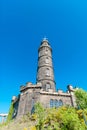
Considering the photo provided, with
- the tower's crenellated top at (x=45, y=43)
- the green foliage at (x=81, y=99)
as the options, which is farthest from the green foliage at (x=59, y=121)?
the tower's crenellated top at (x=45, y=43)

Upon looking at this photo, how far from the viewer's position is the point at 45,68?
147 ft

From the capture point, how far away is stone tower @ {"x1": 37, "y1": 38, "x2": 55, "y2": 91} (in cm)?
4188

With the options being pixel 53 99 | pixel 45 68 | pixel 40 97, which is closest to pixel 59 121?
pixel 53 99

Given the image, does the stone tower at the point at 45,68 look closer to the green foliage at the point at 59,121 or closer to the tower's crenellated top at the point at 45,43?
the tower's crenellated top at the point at 45,43

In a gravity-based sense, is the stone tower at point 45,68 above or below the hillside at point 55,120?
above

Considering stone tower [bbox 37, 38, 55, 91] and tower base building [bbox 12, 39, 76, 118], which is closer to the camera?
tower base building [bbox 12, 39, 76, 118]

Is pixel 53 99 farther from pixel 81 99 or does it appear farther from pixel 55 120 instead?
pixel 55 120

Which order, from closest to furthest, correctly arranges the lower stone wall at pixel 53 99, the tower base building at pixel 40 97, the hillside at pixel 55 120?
1. the hillside at pixel 55 120
2. the tower base building at pixel 40 97
3. the lower stone wall at pixel 53 99

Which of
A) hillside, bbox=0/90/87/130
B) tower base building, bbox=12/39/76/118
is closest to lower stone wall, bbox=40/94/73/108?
tower base building, bbox=12/39/76/118

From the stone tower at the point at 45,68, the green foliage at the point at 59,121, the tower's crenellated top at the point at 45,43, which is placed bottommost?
the green foliage at the point at 59,121

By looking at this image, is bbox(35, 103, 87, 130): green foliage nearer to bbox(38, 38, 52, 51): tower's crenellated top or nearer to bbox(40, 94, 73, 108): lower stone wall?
bbox(40, 94, 73, 108): lower stone wall

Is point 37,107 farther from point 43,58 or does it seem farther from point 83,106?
point 43,58

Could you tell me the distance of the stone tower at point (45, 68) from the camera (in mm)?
41875

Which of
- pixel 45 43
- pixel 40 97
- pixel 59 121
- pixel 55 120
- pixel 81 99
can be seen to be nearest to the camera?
pixel 59 121
